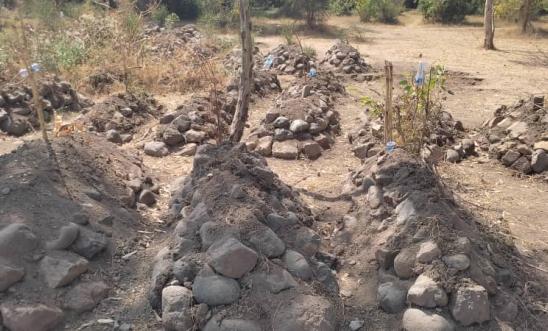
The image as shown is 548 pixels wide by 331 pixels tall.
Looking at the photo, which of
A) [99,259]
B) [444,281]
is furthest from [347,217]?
[99,259]

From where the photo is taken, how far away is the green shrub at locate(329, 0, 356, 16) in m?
21.5

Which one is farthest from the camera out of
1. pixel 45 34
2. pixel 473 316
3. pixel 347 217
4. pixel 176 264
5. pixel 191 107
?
pixel 45 34

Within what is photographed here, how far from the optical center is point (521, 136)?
20.1 ft

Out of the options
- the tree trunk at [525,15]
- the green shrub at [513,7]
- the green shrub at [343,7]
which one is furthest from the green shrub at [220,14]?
the tree trunk at [525,15]

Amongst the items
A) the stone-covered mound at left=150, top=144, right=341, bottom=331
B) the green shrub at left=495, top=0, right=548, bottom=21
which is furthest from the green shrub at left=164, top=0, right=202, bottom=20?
the stone-covered mound at left=150, top=144, right=341, bottom=331

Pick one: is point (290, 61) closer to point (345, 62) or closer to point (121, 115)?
point (345, 62)

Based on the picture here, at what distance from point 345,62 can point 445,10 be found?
11.4m

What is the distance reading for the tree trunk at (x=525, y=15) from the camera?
1655cm

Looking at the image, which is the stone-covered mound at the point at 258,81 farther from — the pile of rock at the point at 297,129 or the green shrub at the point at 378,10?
the green shrub at the point at 378,10

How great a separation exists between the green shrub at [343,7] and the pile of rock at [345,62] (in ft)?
31.9

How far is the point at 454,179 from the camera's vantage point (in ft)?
17.7

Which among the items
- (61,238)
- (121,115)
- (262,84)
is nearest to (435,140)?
(262,84)

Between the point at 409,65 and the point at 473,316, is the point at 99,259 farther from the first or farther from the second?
the point at 409,65

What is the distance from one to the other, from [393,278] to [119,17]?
26.5 ft
